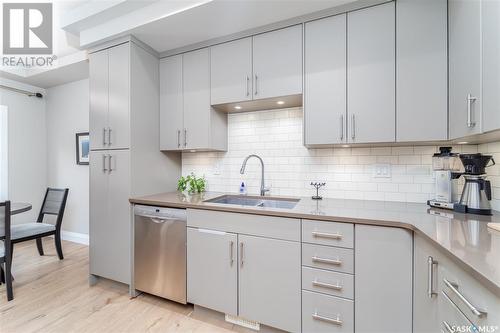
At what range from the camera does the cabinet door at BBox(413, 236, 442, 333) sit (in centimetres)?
107

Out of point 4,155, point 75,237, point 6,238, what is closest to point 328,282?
point 6,238

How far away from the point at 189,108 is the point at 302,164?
1.28 meters

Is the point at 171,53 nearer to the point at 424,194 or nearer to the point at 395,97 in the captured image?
the point at 395,97

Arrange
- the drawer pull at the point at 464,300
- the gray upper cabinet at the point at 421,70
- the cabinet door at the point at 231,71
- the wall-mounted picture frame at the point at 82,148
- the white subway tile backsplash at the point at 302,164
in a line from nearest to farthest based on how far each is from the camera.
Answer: the drawer pull at the point at 464,300
the gray upper cabinet at the point at 421,70
the white subway tile backsplash at the point at 302,164
the cabinet door at the point at 231,71
the wall-mounted picture frame at the point at 82,148

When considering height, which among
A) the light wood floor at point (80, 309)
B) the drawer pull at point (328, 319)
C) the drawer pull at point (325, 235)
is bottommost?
the light wood floor at point (80, 309)

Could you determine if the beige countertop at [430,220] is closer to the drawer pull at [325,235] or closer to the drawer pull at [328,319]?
the drawer pull at [325,235]

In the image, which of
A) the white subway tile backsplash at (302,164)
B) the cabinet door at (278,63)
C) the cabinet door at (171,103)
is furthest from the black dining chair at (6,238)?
the cabinet door at (278,63)

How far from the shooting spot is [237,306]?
67.7 inches

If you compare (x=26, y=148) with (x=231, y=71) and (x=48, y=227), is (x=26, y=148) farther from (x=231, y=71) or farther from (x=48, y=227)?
(x=231, y=71)

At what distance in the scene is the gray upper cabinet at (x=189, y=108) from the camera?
2246 millimetres

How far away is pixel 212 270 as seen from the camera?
1.81 m

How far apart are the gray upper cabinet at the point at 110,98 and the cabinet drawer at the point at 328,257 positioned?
6.16 feet

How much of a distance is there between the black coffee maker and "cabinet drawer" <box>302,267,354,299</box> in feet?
2.84

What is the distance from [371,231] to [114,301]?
7.57 ft
